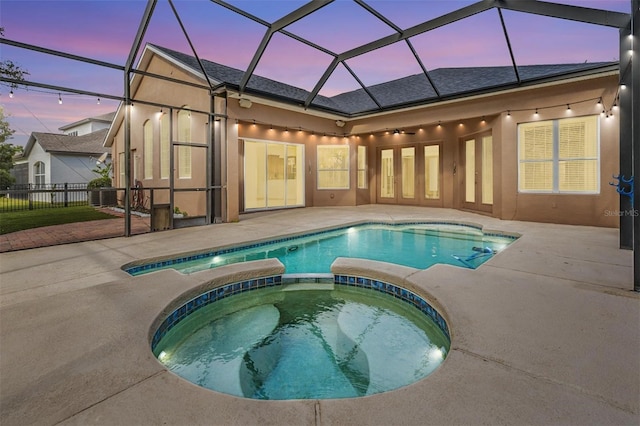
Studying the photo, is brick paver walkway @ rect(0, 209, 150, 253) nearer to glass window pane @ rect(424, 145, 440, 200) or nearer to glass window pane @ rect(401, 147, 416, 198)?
glass window pane @ rect(401, 147, 416, 198)

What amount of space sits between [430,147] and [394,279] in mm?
8882

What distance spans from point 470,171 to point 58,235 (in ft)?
34.6

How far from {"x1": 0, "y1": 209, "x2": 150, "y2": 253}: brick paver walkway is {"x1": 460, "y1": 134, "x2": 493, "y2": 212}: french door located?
880 centimetres

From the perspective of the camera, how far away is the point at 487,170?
9016 millimetres

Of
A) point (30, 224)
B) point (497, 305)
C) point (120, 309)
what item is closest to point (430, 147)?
point (497, 305)

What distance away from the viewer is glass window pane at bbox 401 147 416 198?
11.6 m

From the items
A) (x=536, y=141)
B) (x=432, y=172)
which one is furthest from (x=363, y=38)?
→ (x=432, y=172)

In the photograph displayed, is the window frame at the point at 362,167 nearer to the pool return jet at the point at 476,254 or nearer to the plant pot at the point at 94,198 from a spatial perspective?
the pool return jet at the point at 476,254

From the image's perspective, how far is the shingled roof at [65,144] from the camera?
14984 mm

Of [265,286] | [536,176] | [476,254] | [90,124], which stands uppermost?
[90,124]

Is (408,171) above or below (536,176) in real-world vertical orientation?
above

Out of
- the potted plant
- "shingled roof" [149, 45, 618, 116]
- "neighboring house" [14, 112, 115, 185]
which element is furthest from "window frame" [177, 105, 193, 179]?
"neighboring house" [14, 112, 115, 185]

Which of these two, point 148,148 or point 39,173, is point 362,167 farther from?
point 39,173

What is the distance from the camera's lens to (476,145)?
9391 millimetres
